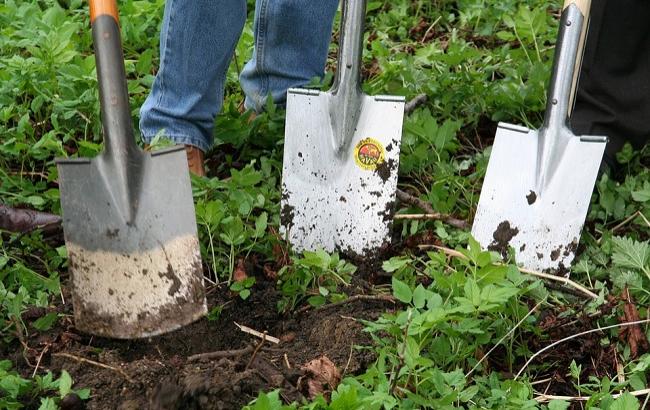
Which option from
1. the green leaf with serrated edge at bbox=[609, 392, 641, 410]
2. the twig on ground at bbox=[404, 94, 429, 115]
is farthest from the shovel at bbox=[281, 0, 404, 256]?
the green leaf with serrated edge at bbox=[609, 392, 641, 410]

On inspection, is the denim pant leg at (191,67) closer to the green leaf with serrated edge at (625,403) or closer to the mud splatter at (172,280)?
the mud splatter at (172,280)

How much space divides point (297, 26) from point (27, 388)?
1.45 metres

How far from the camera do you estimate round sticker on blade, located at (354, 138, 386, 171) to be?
2.38 metres

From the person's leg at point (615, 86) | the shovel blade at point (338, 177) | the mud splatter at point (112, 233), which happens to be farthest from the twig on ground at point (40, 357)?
the person's leg at point (615, 86)

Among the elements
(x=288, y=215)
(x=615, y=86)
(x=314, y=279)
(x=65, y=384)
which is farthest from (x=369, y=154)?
(x=65, y=384)

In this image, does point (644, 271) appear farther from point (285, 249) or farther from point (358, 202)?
point (285, 249)

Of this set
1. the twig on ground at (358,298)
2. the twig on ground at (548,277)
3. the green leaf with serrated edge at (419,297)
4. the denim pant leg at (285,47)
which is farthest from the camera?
the denim pant leg at (285,47)

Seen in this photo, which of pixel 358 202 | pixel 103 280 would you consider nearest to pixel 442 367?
pixel 358 202

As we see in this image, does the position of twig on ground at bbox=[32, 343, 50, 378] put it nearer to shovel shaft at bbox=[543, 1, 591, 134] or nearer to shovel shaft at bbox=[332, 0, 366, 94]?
shovel shaft at bbox=[332, 0, 366, 94]

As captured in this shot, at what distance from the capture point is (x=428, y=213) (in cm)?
254

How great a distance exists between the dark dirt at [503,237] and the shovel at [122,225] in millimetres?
788

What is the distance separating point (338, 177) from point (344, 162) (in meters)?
0.04

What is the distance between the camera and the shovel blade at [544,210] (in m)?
2.32

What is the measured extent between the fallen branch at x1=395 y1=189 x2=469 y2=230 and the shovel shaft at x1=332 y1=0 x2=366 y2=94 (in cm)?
35
